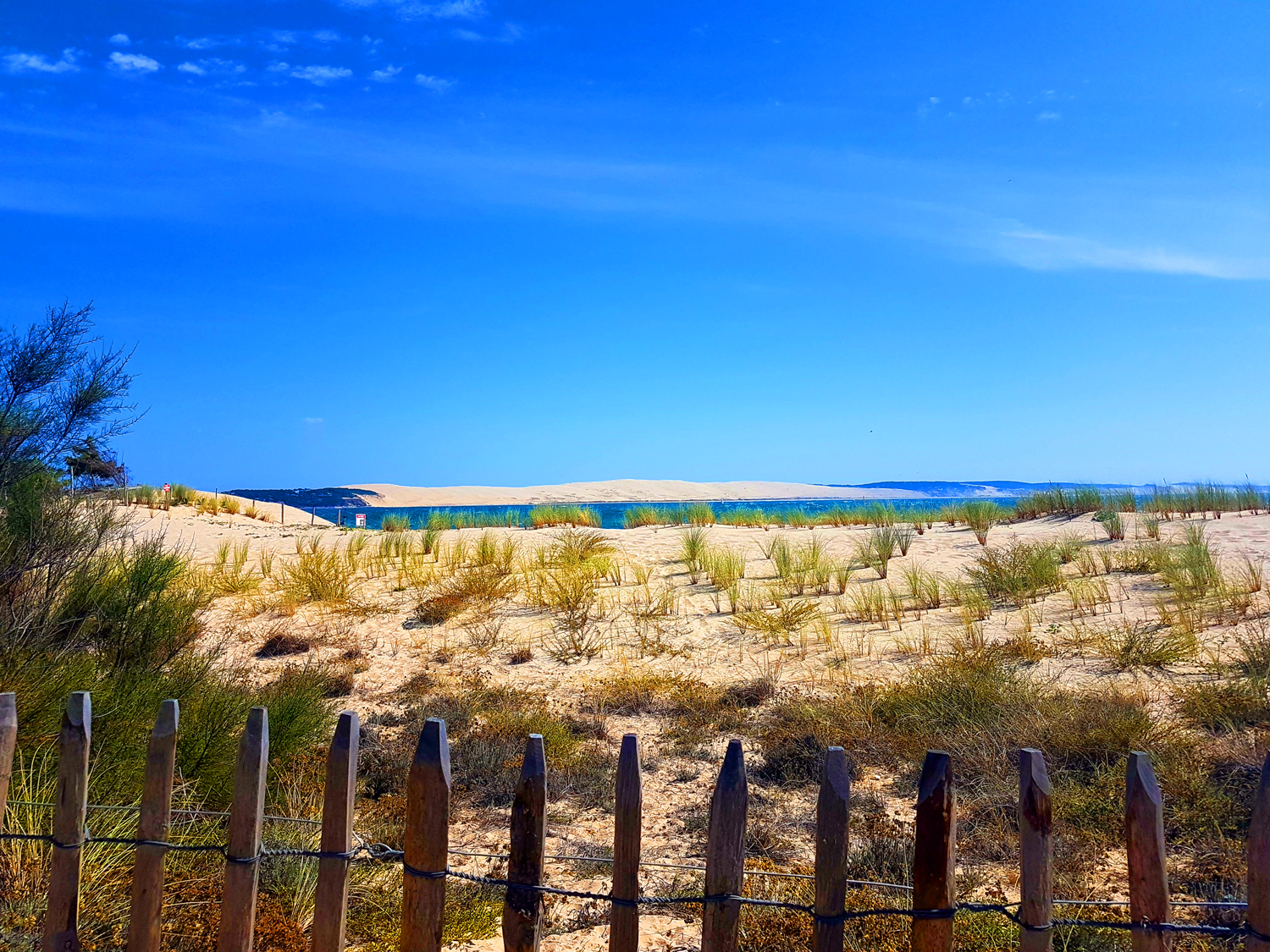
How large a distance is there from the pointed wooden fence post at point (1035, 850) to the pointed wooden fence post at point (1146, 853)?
0.61ft

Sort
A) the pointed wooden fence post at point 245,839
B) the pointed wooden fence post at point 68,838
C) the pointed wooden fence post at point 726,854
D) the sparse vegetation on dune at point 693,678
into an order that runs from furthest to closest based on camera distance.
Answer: the sparse vegetation on dune at point 693,678 → the pointed wooden fence post at point 68,838 → the pointed wooden fence post at point 245,839 → the pointed wooden fence post at point 726,854

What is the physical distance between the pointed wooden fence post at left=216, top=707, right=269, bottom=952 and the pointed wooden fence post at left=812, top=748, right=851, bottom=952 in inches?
62.3

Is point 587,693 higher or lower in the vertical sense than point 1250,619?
lower

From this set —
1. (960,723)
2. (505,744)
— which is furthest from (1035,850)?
(505,744)

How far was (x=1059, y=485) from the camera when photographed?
17938mm

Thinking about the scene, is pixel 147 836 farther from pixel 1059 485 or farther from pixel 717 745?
pixel 1059 485

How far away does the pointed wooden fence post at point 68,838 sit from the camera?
2406 mm

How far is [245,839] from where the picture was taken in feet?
7.52

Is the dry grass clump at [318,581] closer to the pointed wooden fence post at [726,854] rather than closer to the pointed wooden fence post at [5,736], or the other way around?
the pointed wooden fence post at [5,736]

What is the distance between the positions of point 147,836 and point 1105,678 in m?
6.22

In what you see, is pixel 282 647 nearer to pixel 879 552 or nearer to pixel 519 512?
pixel 879 552

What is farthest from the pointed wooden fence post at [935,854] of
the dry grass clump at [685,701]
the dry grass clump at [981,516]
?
the dry grass clump at [981,516]

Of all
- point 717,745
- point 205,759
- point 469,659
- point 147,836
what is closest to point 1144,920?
point 147,836

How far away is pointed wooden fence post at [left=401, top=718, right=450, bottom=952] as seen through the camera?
7.15 ft
